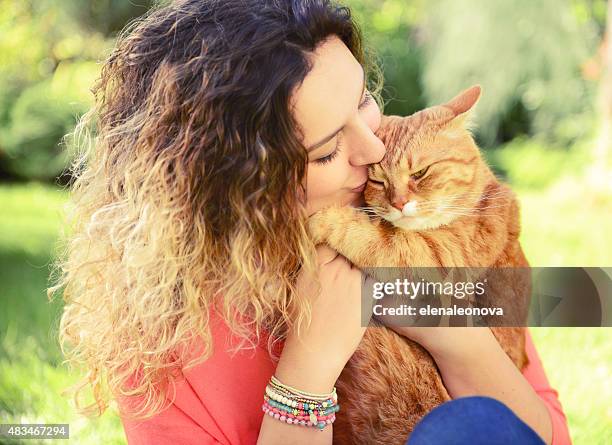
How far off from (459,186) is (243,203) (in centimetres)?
42

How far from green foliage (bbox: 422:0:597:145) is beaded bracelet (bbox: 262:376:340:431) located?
2768mm

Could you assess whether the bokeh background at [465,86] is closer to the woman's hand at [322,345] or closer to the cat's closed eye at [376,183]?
the cat's closed eye at [376,183]

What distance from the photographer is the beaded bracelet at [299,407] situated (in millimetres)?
1140

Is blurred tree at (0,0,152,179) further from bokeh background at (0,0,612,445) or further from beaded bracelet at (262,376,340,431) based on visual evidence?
beaded bracelet at (262,376,340,431)

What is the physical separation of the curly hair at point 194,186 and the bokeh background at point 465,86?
1.76 meters

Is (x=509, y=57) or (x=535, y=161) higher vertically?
(x=509, y=57)

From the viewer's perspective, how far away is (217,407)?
48.2 inches

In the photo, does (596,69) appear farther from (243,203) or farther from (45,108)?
(243,203)

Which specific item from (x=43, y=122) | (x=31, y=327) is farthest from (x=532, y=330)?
(x=43, y=122)

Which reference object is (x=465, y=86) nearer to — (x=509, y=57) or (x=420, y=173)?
(x=509, y=57)

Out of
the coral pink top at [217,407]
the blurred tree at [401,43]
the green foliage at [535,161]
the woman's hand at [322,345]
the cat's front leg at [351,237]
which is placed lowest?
the green foliage at [535,161]

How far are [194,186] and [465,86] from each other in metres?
2.76

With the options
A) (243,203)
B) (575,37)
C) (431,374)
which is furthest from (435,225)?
(575,37)

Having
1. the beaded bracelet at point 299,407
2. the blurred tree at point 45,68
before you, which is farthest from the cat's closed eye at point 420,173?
the blurred tree at point 45,68
